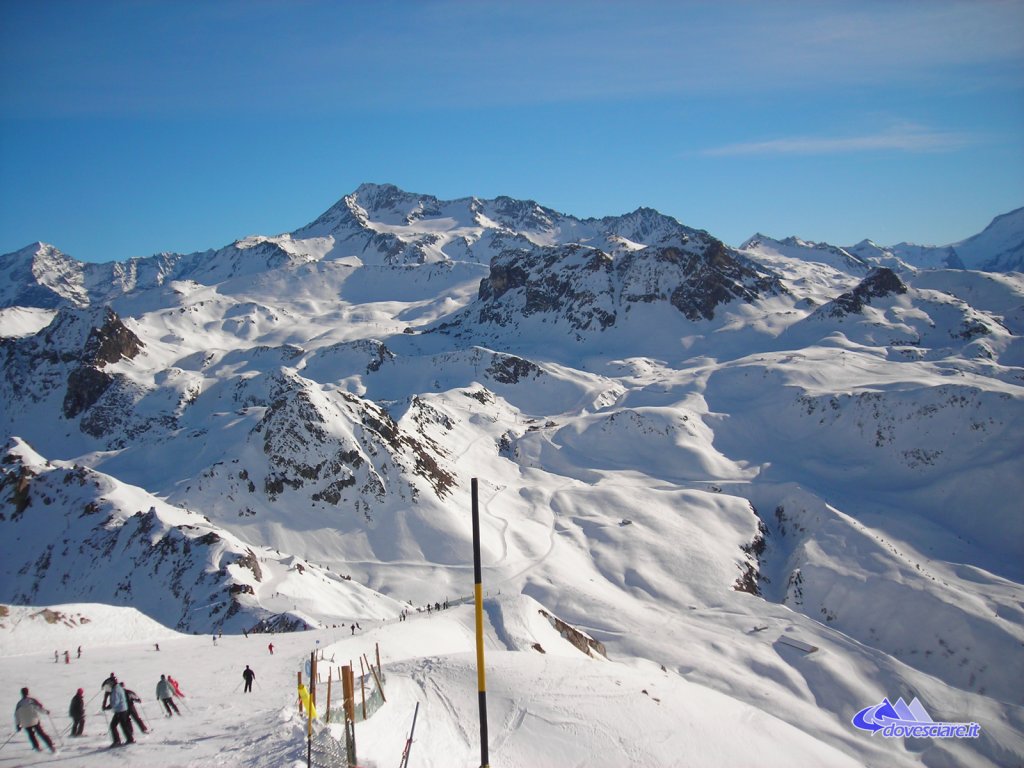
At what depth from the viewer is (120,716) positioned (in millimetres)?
15797

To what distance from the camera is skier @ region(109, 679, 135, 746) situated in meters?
15.6

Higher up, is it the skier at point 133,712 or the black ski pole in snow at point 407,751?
the skier at point 133,712

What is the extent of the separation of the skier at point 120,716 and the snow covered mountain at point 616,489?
24.7 meters

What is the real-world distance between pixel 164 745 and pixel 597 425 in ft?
286

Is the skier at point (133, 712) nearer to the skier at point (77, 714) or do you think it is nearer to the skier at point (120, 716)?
the skier at point (120, 716)

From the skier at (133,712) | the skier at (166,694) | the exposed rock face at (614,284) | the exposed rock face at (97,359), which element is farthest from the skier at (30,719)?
the exposed rock face at (614,284)

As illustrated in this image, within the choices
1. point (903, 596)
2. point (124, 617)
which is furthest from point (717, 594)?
point (124, 617)

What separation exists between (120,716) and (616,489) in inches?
2733

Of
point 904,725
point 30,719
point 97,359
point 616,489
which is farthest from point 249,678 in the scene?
point 97,359

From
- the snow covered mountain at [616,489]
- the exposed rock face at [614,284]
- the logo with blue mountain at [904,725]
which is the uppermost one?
the exposed rock face at [614,284]

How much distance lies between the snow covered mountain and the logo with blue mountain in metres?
0.87

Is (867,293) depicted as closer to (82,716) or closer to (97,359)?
(82,716)

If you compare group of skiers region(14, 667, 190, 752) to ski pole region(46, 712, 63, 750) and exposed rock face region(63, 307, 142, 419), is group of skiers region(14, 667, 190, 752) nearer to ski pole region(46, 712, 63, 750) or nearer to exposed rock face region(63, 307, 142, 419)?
ski pole region(46, 712, 63, 750)

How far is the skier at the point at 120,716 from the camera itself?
615 inches
